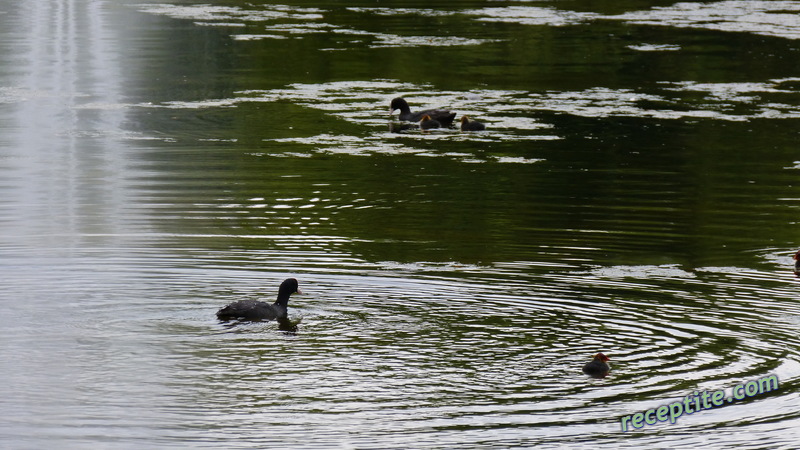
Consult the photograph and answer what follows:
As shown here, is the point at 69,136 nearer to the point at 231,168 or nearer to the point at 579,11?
the point at 231,168

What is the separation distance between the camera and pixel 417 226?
52.2 ft

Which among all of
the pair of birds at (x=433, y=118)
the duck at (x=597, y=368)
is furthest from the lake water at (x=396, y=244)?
the pair of birds at (x=433, y=118)

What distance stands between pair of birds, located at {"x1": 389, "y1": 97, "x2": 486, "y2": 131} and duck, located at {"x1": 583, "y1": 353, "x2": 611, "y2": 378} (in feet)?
39.1

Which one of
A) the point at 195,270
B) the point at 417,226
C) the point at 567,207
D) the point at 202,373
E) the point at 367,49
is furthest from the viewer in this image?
the point at 367,49

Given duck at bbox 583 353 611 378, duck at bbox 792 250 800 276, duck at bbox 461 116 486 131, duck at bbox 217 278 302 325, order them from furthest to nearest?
1. duck at bbox 461 116 486 131
2. duck at bbox 792 250 800 276
3. duck at bbox 217 278 302 325
4. duck at bbox 583 353 611 378

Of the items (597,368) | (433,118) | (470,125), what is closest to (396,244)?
(597,368)

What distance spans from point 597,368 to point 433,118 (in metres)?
12.6

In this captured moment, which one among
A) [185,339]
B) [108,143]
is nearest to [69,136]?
[108,143]

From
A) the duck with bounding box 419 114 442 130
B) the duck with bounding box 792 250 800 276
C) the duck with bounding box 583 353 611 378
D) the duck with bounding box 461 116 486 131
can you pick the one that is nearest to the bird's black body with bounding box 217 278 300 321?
the duck with bounding box 583 353 611 378

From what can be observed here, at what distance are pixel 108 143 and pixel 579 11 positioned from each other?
21341 mm

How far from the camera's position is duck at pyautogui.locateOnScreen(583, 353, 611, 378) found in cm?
1019

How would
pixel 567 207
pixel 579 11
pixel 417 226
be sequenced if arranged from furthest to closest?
pixel 579 11
pixel 567 207
pixel 417 226

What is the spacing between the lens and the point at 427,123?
22.4m

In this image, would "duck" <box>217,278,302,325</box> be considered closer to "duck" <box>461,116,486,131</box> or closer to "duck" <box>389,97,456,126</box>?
"duck" <box>461,116,486,131</box>
